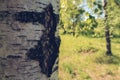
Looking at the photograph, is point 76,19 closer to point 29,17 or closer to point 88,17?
point 88,17

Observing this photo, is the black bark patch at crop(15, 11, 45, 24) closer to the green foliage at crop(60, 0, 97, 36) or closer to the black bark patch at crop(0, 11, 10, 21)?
the black bark patch at crop(0, 11, 10, 21)

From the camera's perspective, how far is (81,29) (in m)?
14.7

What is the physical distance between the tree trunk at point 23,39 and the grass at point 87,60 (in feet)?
32.4

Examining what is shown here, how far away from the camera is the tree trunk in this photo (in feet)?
3.94

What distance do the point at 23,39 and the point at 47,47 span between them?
0.50ft

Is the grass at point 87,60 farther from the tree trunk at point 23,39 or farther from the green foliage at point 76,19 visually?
the tree trunk at point 23,39

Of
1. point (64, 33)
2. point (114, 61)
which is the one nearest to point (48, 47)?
point (114, 61)

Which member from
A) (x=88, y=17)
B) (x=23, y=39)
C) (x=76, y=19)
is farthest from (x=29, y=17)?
(x=76, y=19)

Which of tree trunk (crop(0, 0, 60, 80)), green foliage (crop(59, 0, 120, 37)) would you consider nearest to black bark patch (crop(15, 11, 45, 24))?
tree trunk (crop(0, 0, 60, 80))

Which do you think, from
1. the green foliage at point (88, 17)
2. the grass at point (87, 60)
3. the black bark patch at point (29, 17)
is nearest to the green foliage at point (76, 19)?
the green foliage at point (88, 17)

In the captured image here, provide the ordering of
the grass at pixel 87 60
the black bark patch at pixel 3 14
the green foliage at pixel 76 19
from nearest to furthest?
1. the black bark patch at pixel 3 14
2. the grass at pixel 87 60
3. the green foliage at pixel 76 19

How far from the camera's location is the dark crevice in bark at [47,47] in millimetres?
1260

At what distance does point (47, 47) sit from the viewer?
1.32 metres

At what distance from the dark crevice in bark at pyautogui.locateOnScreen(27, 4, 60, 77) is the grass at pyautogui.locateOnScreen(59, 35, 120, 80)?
32.1 feet
